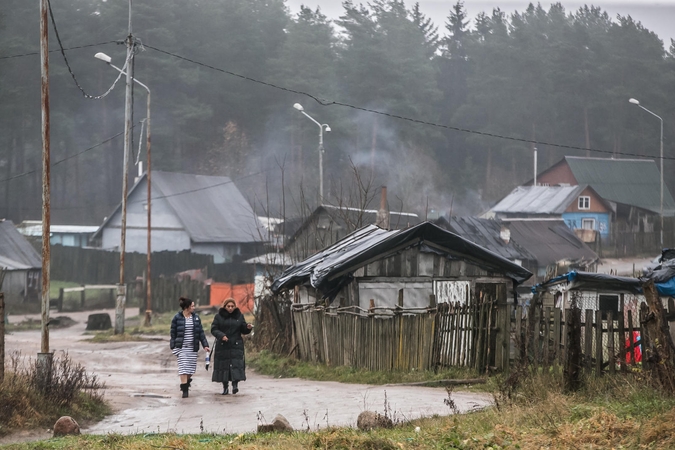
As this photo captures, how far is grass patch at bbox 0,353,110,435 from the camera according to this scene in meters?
12.0

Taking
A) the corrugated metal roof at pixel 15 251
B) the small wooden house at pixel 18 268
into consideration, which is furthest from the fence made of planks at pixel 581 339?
the corrugated metal roof at pixel 15 251

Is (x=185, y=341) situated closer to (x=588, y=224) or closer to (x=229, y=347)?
(x=229, y=347)

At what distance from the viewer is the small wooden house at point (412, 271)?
19.7 meters

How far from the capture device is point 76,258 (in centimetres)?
5391

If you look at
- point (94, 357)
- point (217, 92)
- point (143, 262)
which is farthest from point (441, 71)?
point (94, 357)

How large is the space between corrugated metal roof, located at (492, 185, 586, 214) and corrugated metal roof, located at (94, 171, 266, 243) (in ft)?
67.6

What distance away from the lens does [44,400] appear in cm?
1285

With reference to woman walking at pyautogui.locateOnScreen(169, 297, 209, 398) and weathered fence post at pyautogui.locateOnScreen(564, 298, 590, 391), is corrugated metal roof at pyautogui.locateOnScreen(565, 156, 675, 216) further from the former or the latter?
weathered fence post at pyautogui.locateOnScreen(564, 298, 590, 391)

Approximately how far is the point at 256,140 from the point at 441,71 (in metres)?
23.5

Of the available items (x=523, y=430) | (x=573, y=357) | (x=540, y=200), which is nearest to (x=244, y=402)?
(x=573, y=357)

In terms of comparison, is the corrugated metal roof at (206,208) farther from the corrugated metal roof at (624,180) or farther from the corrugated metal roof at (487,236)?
the corrugated metal roof at (624,180)

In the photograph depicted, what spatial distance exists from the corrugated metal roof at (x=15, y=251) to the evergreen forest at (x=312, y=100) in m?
22.0

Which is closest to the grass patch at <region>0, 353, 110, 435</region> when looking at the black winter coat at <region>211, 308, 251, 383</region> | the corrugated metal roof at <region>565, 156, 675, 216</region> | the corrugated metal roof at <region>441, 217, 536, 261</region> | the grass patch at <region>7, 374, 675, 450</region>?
the grass patch at <region>7, 374, 675, 450</region>

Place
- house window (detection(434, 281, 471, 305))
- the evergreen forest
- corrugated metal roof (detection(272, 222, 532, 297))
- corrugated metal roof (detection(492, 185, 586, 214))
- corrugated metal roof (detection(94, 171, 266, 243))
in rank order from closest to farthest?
corrugated metal roof (detection(272, 222, 532, 297)) < house window (detection(434, 281, 471, 305)) < corrugated metal roof (detection(94, 171, 266, 243)) < corrugated metal roof (detection(492, 185, 586, 214)) < the evergreen forest
